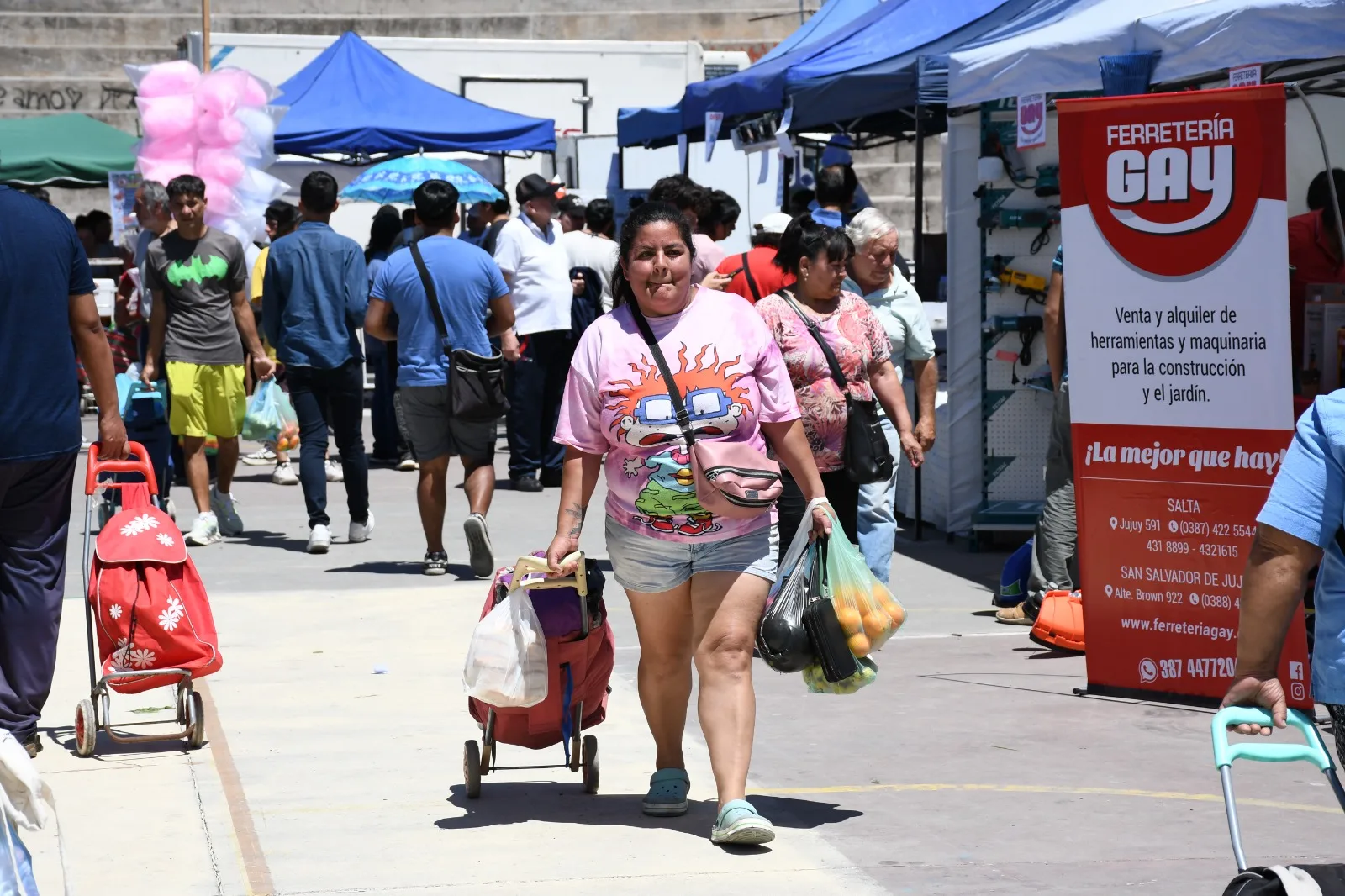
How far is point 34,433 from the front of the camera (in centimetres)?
586

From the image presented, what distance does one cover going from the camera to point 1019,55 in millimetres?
8984

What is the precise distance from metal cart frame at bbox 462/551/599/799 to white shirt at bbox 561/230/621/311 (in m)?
8.17

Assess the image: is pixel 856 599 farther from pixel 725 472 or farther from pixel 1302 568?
pixel 1302 568

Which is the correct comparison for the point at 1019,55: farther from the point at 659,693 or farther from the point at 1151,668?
the point at 659,693

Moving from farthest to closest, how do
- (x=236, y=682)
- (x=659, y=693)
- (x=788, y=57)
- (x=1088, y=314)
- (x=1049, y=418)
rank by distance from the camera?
(x=788, y=57) < (x=1049, y=418) < (x=236, y=682) < (x=1088, y=314) < (x=659, y=693)

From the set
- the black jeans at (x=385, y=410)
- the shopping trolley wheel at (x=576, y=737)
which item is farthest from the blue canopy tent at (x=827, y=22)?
the shopping trolley wheel at (x=576, y=737)

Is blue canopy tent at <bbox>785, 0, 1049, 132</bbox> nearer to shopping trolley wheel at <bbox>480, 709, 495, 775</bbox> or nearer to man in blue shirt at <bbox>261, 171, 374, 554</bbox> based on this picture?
man in blue shirt at <bbox>261, 171, 374, 554</bbox>

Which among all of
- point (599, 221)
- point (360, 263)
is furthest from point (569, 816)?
point (599, 221)

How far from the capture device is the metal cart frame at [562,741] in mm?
5387

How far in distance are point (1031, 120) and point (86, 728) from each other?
5.47 m

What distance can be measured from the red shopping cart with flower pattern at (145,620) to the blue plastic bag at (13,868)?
107 inches

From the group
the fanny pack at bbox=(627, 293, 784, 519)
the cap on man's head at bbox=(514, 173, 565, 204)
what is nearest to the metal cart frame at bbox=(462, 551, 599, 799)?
the fanny pack at bbox=(627, 293, 784, 519)

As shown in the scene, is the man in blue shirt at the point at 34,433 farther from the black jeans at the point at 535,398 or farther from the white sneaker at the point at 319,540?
the black jeans at the point at 535,398

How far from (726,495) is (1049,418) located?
5.67 meters
